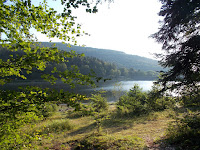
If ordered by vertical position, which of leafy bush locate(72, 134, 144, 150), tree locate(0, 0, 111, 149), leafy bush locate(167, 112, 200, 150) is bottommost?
leafy bush locate(72, 134, 144, 150)

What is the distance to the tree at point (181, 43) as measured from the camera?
16.5ft

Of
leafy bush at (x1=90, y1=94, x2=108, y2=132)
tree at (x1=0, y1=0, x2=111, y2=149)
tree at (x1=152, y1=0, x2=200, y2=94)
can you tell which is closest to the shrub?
leafy bush at (x1=90, y1=94, x2=108, y2=132)

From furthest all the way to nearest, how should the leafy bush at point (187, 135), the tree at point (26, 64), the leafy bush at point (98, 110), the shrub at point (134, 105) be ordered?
the shrub at point (134, 105), the leafy bush at point (98, 110), the leafy bush at point (187, 135), the tree at point (26, 64)

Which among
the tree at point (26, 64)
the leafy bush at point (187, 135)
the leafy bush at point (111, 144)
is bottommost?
the leafy bush at point (111, 144)

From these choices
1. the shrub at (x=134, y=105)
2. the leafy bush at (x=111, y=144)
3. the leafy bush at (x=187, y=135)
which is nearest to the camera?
the leafy bush at (x=187, y=135)

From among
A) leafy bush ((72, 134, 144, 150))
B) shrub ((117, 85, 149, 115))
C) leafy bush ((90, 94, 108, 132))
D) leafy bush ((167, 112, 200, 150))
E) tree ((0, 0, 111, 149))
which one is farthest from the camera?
shrub ((117, 85, 149, 115))

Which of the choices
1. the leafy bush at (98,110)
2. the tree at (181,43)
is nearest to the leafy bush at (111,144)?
the leafy bush at (98,110)

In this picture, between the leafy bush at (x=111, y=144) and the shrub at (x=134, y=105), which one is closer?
the leafy bush at (x=111, y=144)

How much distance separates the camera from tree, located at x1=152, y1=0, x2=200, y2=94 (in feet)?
16.5

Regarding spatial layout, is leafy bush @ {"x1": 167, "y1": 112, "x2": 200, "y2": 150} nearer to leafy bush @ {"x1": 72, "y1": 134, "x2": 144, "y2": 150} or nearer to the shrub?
leafy bush @ {"x1": 72, "y1": 134, "x2": 144, "y2": 150}

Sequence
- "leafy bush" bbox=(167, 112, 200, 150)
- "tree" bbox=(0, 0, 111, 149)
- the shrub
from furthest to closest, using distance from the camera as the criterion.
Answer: the shrub, "leafy bush" bbox=(167, 112, 200, 150), "tree" bbox=(0, 0, 111, 149)

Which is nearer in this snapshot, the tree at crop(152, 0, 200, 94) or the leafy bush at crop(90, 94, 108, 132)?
the tree at crop(152, 0, 200, 94)

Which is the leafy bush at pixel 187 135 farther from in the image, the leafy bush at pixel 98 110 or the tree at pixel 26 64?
the tree at pixel 26 64

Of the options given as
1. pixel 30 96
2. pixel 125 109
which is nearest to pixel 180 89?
pixel 30 96
